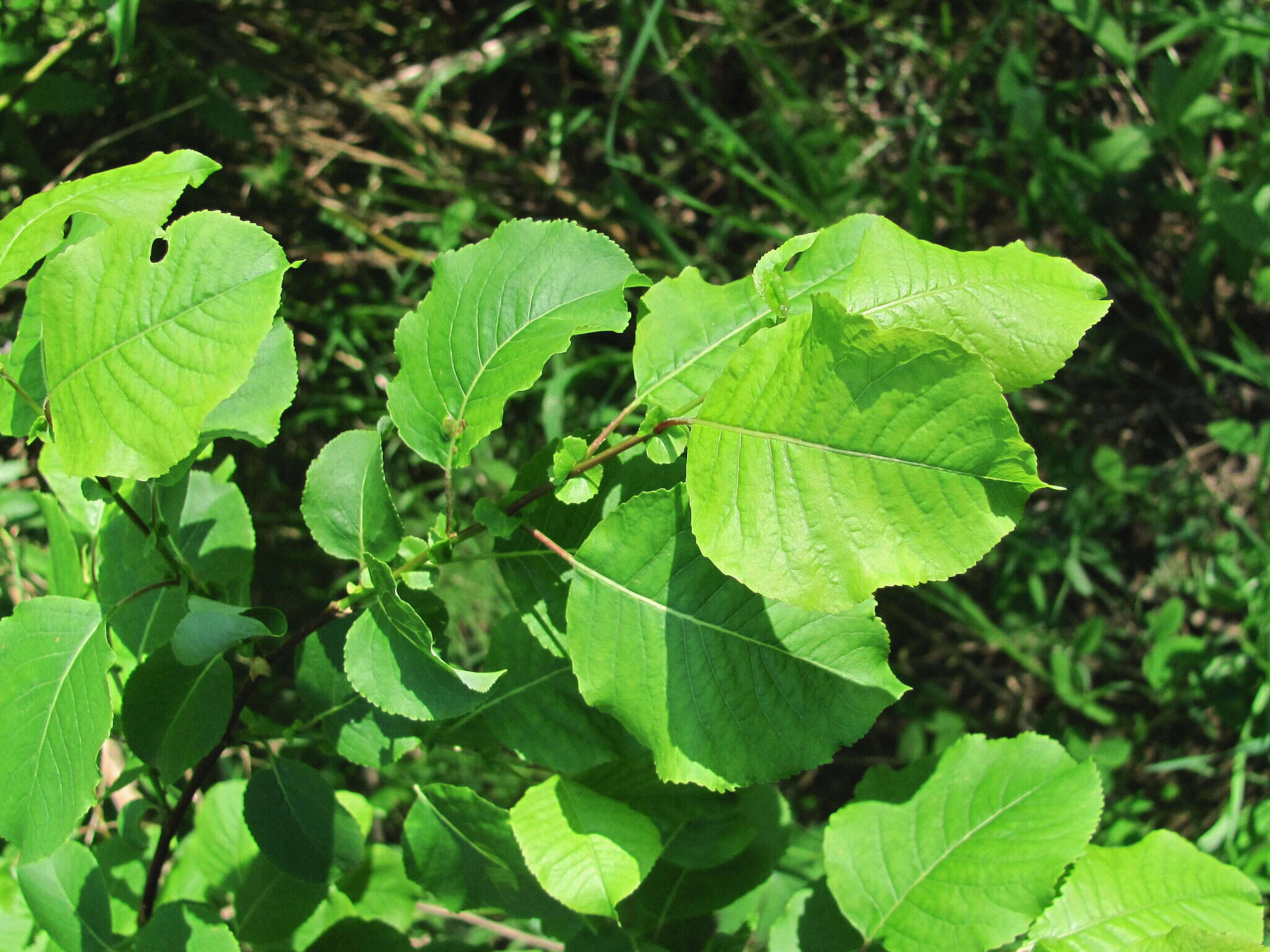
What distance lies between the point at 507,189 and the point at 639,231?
390 mm

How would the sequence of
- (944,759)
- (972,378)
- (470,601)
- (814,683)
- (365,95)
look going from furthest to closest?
(365,95) < (470,601) < (944,759) < (814,683) < (972,378)

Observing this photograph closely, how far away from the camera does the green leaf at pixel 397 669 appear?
0.98m

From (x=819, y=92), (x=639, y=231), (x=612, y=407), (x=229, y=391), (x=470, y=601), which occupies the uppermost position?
(x=229, y=391)

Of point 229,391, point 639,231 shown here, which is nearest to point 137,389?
point 229,391

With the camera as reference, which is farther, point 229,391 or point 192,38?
point 192,38

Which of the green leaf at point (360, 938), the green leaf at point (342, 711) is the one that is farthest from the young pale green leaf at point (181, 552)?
the green leaf at point (360, 938)

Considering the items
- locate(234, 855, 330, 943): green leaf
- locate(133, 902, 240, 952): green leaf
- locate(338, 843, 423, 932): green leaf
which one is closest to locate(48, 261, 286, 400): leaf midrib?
locate(133, 902, 240, 952): green leaf

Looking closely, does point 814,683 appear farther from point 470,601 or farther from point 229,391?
point 470,601

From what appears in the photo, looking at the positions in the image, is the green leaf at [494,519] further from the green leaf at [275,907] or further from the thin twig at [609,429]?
the green leaf at [275,907]

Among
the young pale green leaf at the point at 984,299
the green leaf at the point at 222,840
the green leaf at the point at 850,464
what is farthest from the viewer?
the green leaf at the point at 222,840

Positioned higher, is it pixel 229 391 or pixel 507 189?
pixel 229 391

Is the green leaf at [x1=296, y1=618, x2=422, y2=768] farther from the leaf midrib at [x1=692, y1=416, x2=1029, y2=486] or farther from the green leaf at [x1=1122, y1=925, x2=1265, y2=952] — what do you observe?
the green leaf at [x1=1122, y1=925, x2=1265, y2=952]

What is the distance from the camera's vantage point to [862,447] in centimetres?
80

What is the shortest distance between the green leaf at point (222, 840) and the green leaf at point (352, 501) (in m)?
0.70
